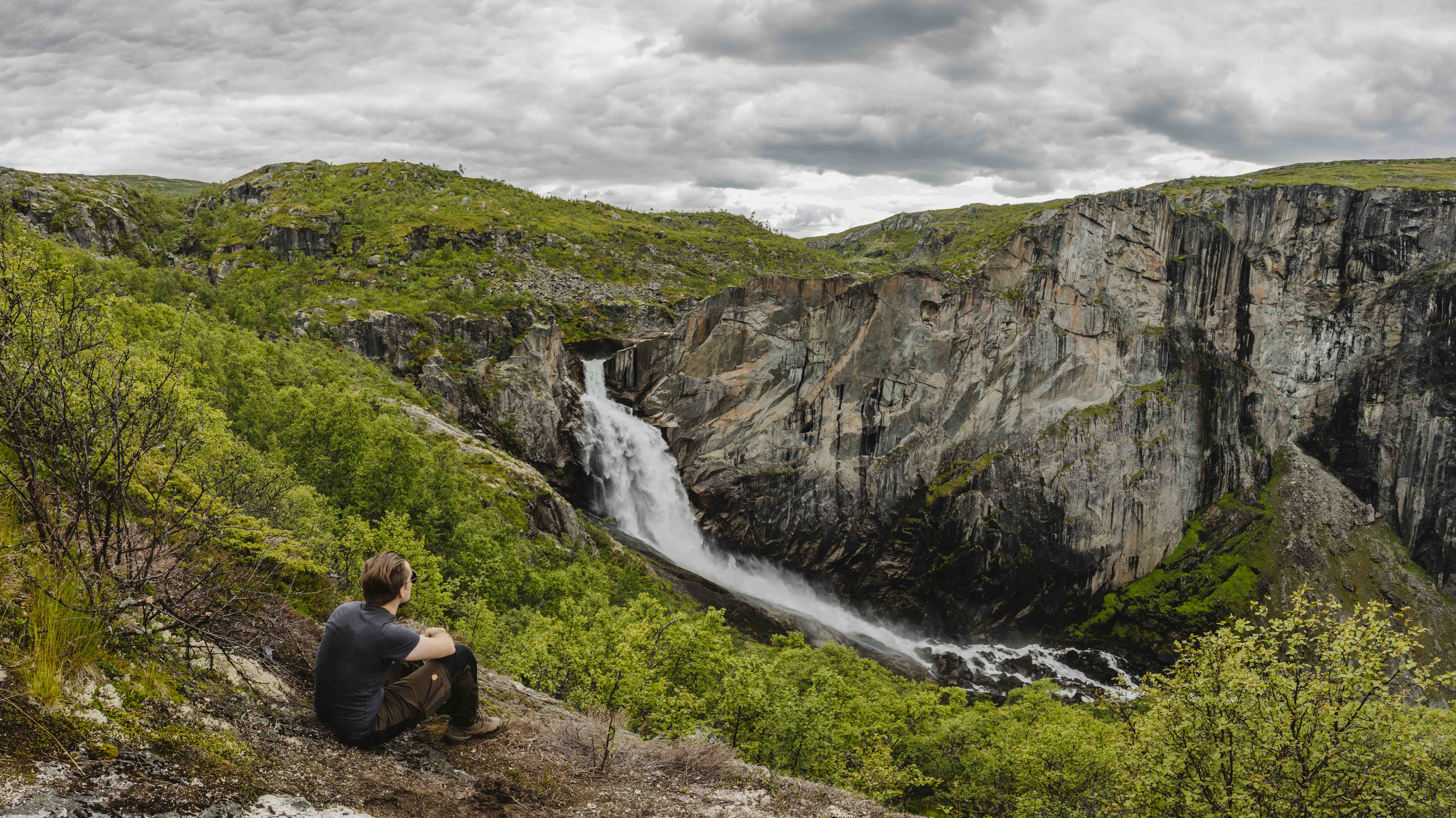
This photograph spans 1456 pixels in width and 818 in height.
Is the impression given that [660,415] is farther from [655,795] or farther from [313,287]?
[655,795]

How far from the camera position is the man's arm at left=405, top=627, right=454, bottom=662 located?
6383 mm

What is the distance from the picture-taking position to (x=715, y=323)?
2963 inches

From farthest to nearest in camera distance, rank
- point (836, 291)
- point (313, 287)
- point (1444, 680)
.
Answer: point (313, 287)
point (836, 291)
point (1444, 680)

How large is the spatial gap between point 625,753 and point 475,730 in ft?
6.72

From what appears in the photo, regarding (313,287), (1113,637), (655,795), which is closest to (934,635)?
(1113,637)

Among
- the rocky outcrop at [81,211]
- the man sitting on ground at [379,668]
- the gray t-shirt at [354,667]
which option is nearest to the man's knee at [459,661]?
the man sitting on ground at [379,668]

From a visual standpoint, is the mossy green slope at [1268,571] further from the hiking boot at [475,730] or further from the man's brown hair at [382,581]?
the man's brown hair at [382,581]

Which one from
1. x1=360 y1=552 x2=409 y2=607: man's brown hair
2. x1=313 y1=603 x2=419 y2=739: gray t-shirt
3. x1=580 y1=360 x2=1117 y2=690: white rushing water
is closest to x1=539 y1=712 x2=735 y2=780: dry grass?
x1=313 y1=603 x2=419 y2=739: gray t-shirt

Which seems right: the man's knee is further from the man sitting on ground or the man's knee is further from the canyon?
the canyon

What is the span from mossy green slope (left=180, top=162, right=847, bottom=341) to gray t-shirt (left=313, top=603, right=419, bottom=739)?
3163 inches

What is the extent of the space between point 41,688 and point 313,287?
9591 centimetres

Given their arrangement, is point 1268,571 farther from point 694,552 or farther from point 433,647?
point 433,647

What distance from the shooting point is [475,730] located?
723 centimetres

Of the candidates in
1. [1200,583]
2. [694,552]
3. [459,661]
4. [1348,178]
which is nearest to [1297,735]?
[459,661]
